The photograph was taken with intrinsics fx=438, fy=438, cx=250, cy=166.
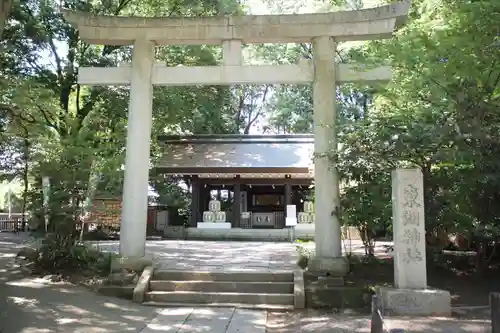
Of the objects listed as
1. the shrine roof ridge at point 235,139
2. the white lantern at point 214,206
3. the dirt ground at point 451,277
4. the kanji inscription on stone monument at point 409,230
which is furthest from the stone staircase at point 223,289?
the shrine roof ridge at point 235,139

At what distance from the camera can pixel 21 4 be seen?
13.6 metres

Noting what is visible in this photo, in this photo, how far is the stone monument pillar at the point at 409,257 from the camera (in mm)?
6676

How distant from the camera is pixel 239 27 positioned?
959 cm

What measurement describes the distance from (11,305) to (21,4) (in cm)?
1029

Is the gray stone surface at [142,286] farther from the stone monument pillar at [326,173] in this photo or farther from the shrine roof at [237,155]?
the shrine roof at [237,155]

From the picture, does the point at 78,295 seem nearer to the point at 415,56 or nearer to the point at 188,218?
the point at 415,56

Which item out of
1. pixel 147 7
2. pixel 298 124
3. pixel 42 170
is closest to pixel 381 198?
pixel 42 170

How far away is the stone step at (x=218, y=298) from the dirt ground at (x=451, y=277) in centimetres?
147

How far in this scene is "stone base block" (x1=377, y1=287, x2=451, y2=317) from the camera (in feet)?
21.7

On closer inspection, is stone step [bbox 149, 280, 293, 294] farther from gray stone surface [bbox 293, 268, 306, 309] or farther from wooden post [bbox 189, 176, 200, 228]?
wooden post [bbox 189, 176, 200, 228]

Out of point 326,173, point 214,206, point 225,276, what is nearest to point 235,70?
point 326,173

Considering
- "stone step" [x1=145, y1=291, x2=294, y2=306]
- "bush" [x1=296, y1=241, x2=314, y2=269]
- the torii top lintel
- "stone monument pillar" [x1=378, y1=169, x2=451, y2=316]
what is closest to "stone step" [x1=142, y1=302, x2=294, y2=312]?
"stone step" [x1=145, y1=291, x2=294, y2=306]

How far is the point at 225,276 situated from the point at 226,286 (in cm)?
33

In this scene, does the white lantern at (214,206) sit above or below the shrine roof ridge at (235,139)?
below
